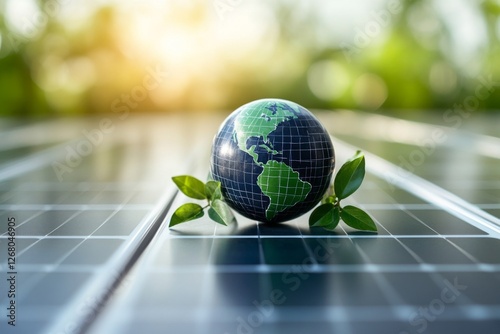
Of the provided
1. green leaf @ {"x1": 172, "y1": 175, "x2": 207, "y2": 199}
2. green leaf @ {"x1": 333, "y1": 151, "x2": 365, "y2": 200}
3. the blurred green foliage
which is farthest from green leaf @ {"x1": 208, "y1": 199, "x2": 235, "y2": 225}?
the blurred green foliage

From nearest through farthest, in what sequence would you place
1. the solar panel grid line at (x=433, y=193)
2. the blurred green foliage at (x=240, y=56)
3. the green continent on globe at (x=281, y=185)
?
the green continent on globe at (x=281, y=185) → the solar panel grid line at (x=433, y=193) → the blurred green foliage at (x=240, y=56)

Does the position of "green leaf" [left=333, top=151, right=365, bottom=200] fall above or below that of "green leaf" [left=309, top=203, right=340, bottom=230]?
above

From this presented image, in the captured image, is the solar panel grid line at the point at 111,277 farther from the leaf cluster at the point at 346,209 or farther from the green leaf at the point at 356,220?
the green leaf at the point at 356,220

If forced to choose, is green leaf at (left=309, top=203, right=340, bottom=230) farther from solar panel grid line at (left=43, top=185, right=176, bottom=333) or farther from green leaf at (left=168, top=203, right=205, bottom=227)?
solar panel grid line at (left=43, top=185, right=176, bottom=333)

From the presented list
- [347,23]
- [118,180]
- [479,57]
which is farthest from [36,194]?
[479,57]

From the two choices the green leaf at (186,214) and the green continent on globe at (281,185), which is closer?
the green continent on globe at (281,185)

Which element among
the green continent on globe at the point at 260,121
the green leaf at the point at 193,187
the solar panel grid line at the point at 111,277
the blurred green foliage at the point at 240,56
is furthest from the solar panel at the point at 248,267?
the blurred green foliage at the point at 240,56
